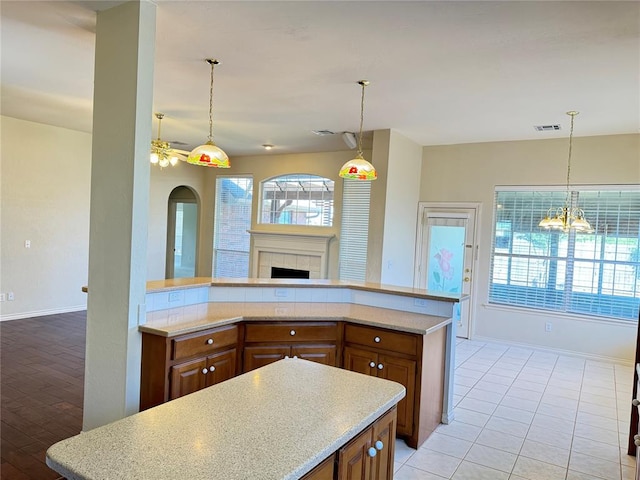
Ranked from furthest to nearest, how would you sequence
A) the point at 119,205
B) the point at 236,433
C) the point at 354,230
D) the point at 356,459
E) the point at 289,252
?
the point at 289,252 < the point at 354,230 < the point at 119,205 < the point at 356,459 < the point at 236,433

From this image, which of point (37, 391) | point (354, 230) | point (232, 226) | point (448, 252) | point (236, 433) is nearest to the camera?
point (236, 433)

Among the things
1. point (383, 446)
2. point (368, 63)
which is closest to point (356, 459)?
point (383, 446)

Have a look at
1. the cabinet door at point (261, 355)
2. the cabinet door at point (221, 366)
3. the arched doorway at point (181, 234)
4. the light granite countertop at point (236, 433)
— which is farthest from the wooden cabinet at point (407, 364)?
the arched doorway at point (181, 234)

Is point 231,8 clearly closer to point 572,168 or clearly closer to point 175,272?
point 572,168

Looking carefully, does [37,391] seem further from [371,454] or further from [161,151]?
[371,454]

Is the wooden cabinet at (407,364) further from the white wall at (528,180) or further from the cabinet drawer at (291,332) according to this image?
the white wall at (528,180)

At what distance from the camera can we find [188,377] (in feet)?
9.11

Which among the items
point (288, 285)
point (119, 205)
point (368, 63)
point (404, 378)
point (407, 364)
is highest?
point (368, 63)

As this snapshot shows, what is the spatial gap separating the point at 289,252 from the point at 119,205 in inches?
205

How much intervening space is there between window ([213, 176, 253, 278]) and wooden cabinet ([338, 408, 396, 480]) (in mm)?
7045

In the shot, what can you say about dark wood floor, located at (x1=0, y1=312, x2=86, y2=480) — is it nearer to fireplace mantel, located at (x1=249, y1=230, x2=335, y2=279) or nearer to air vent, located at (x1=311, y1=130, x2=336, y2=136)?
fireplace mantel, located at (x1=249, y1=230, x2=335, y2=279)

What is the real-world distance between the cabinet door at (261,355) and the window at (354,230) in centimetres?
393

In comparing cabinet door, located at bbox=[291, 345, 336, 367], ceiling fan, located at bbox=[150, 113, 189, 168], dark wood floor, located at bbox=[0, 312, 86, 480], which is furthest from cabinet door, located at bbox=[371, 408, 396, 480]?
ceiling fan, located at bbox=[150, 113, 189, 168]

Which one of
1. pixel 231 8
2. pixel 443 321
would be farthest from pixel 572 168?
pixel 231 8
